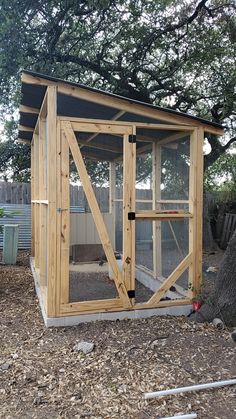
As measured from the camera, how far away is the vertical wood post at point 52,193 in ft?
11.6

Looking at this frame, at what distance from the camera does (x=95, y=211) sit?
12.4 feet

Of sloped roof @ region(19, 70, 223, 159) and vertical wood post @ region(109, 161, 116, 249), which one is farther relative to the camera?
vertical wood post @ region(109, 161, 116, 249)

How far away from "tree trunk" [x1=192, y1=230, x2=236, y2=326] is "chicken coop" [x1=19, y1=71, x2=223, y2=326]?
406 mm

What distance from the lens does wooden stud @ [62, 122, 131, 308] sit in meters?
3.63

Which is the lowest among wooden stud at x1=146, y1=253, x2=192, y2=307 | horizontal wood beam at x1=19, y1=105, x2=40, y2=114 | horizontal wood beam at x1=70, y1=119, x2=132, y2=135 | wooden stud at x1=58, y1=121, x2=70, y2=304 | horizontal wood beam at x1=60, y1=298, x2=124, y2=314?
horizontal wood beam at x1=60, y1=298, x2=124, y2=314

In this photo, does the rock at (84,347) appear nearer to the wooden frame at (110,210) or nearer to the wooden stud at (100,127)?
the wooden frame at (110,210)

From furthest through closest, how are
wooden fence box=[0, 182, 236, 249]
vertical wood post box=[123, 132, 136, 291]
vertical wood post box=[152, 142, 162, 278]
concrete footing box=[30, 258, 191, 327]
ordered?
wooden fence box=[0, 182, 236, 249] < vertical wood post box=[152, 142, 162, 278] < vertical wood post box=[123, 132, 136, 291] < concrete footing box=[30, 258, 191, 327]

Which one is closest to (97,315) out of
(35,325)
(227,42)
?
(35,325)

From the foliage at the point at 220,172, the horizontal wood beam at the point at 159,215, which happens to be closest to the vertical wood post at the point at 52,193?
the horizontal wood beam at the point at 159,215

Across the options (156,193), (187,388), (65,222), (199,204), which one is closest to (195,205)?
(199,204)

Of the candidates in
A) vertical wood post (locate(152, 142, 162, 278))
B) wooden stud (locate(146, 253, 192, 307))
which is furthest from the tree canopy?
wooden stud (locate(146, 253, 192, 307))

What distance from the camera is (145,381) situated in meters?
2.62

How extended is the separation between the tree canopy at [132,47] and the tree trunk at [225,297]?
543 cm

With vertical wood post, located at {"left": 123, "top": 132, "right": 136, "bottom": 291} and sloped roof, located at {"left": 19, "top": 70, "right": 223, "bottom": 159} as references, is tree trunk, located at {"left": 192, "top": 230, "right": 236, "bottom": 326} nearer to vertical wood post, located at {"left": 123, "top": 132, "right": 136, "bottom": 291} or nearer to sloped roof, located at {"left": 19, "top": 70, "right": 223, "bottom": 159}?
vertical wood post, located at {"left": 123, "top": 132, "right": 136, "bottom": 291}
